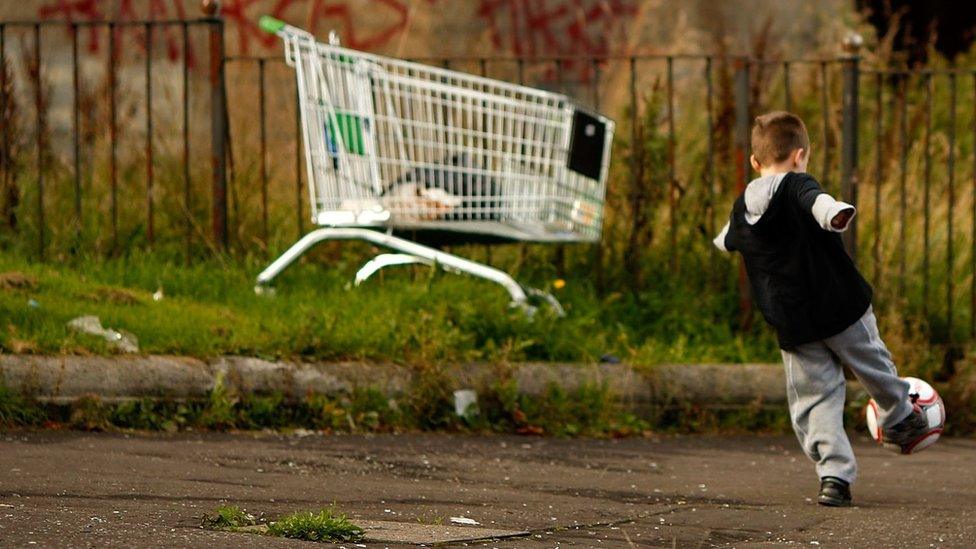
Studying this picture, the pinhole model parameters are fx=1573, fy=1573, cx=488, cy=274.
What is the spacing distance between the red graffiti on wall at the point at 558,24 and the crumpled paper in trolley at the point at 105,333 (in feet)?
24.2

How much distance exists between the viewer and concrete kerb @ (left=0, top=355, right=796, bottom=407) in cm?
575

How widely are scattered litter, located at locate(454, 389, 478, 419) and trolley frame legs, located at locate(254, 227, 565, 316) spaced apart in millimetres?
585

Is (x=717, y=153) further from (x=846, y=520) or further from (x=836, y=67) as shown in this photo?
(x=846, y=520)

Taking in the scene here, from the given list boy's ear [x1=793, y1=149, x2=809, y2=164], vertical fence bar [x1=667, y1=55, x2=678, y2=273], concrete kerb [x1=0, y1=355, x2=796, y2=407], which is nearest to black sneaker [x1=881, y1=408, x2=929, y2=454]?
boy's ear [x1=793, y1=149, x2=809, y2=164]

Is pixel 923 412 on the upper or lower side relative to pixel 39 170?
lower

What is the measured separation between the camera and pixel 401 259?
6.70 meters

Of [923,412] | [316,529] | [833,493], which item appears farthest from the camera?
[923,412]

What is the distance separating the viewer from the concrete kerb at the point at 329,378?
5.75 m

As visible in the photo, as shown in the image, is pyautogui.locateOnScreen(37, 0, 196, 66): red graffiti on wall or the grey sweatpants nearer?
the grey sweatpants

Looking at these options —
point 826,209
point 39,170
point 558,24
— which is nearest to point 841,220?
point 826,209

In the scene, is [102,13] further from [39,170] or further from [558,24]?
[39,170]

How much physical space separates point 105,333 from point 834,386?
9.22ft

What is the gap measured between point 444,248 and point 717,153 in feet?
6.05

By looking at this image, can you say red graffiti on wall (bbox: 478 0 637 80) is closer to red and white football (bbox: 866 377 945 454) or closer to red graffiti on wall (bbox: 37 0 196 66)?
red graffiti on wall (bbox: 37 0 196 66)
